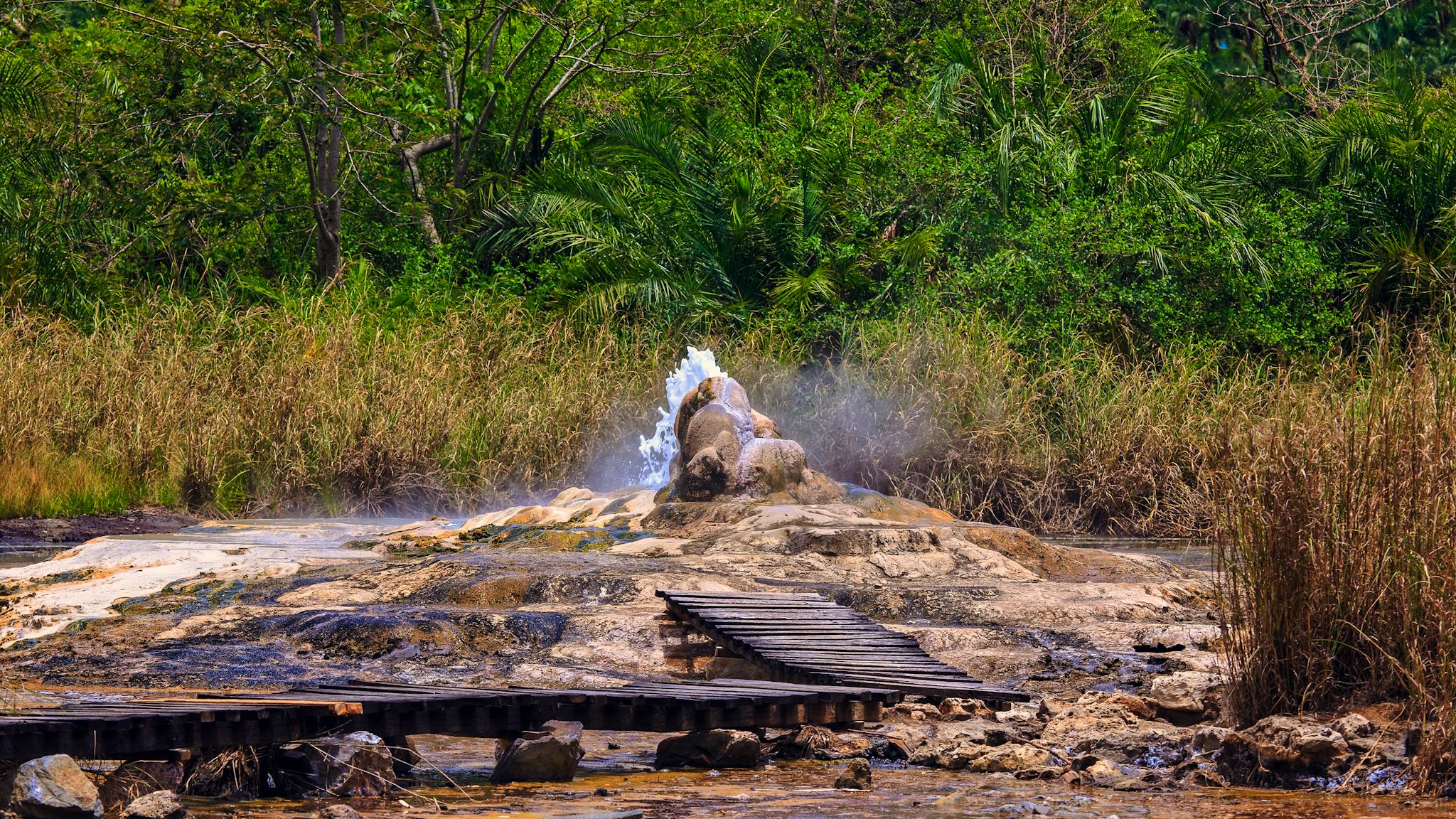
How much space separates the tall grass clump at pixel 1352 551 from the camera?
541cm

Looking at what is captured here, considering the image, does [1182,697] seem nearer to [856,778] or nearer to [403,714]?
[856,778]

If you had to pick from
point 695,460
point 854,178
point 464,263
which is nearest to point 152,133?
point 464,263

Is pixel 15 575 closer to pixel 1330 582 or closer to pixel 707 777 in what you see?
pixel 707 777

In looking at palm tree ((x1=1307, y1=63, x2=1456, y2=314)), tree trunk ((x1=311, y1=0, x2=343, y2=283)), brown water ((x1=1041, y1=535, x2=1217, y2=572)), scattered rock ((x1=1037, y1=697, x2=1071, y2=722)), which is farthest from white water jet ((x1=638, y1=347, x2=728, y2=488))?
palm tree ((x1=1307, y1=63, x2=1456, y2=314))

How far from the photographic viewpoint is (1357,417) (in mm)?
5852

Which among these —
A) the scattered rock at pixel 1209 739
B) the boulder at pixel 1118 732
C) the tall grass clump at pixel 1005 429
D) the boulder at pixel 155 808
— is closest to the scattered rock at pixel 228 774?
the boulder at pixel 155 808

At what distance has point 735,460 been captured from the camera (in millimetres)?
12211

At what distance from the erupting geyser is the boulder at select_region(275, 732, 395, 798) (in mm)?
6476

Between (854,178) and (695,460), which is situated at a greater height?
(854,178)

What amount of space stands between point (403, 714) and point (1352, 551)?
3397 mm

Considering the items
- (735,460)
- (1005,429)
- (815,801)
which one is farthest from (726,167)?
(815,801)

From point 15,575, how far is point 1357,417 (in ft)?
26.3

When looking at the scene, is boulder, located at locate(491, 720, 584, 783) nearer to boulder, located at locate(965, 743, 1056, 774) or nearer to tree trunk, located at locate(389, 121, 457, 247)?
boulder, located at locate(965, 743, 1056, 774)

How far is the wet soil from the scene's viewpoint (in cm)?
1386
